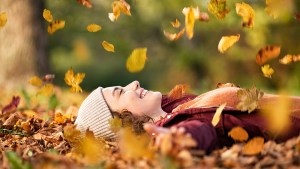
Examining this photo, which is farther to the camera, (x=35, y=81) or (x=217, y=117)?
(x=35, y=81)

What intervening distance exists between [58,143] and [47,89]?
2.84 feet

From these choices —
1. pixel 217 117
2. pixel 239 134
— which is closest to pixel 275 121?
pixel 239 134

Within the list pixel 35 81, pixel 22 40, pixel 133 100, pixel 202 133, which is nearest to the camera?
pixel 202 133

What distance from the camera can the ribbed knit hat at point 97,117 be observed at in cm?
402

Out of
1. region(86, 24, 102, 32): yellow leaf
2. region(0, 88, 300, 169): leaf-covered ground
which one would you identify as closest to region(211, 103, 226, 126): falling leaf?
region(0, 88, 300, 169): leaf-covered ground

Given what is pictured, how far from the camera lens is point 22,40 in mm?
9844

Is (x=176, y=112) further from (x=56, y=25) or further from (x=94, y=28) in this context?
(x=56, y=25)

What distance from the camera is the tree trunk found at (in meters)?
9.74

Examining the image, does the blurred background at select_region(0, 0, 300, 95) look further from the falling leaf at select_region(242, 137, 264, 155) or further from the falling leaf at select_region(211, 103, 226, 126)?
the falling leaf at select_region(242, 137, 264, 155)

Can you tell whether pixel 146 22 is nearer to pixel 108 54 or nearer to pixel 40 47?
pixel 108 54

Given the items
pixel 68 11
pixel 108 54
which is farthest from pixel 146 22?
pixel 68 11

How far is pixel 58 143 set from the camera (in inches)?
168

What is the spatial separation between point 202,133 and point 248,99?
0.58 m

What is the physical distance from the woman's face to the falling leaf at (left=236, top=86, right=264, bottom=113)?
0.57 metres
